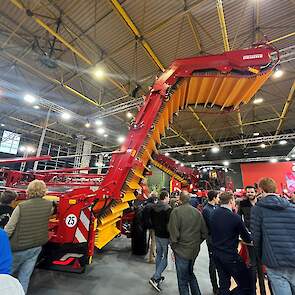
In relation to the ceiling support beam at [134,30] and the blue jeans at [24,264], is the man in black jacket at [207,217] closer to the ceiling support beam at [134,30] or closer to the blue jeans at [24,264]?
the blue jeans at [24,264]

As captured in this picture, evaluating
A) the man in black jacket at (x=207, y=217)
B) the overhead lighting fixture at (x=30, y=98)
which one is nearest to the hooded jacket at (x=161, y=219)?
the man in black jacket at (x=207, y=217)

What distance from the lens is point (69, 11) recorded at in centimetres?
549

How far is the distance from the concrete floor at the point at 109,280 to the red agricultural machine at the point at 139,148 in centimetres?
65

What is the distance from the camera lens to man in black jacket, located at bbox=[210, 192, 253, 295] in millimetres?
2213

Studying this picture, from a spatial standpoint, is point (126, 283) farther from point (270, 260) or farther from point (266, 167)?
point (266, 167)

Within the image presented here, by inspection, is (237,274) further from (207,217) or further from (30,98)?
(30,98)

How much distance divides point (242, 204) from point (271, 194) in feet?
6.74

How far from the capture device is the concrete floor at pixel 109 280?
2785 millimetres

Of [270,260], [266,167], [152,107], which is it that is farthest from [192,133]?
[270,260]

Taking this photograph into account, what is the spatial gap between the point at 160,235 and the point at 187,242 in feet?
2.74

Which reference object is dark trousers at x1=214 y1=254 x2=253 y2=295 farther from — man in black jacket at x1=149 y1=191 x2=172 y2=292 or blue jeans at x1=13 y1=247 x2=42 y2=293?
blue jeans at x1=13 y1=247 x2=42 y2=293

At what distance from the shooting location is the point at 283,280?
1766 mm

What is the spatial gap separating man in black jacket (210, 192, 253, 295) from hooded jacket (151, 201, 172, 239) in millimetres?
961

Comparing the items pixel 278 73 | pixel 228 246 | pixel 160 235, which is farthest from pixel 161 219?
pixel 278 73
